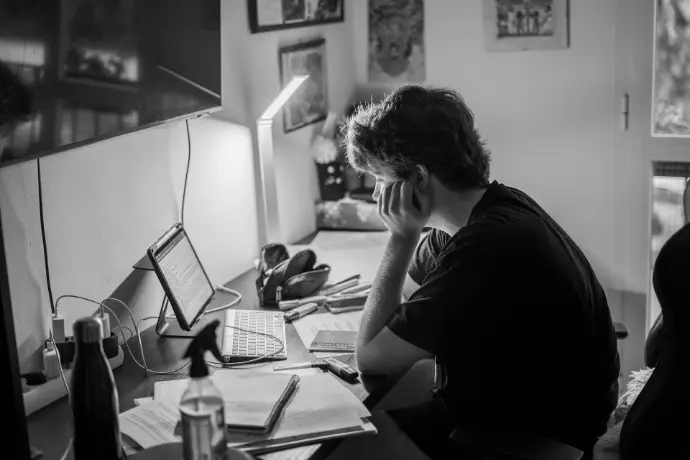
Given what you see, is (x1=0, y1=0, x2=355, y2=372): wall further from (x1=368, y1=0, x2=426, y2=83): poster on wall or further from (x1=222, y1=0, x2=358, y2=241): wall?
(x1=368, y1=0, x2=426, y2=83): poster on wall

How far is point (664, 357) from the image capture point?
1489mm

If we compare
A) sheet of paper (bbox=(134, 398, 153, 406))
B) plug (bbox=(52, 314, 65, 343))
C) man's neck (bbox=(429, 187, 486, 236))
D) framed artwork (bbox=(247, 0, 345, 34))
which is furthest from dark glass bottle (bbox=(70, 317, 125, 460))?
framed artwork (bbox=(247, 0, 345, 34))

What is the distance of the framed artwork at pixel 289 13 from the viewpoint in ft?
8.34

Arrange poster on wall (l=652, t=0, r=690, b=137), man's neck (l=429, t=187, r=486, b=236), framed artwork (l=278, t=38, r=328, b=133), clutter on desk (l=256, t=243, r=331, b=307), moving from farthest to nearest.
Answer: poster on wall (l=652, t=0, r=690, b=137) < framed artwork (l=278, t=38, r=328, b=133) < clutter on desk (l=256, t=243, r=331, b=307) < man's neck (l=429, t=187, r=486, b=236)

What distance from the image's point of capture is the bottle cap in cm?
124

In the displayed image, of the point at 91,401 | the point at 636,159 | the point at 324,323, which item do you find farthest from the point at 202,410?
the point at 636,159

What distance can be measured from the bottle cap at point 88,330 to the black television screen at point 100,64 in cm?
38

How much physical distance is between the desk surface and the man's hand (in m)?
0.33

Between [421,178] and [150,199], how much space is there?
710 mm

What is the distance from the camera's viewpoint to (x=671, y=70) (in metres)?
3.00

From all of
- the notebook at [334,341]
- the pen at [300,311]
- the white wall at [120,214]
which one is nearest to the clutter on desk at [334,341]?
the notebook at [334,341]

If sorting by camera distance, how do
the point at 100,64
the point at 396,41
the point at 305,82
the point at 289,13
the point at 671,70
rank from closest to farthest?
the point at 100,64 < the point at 289,13 < the point at 305,82 < the point at 671,70 < the point at 396,41

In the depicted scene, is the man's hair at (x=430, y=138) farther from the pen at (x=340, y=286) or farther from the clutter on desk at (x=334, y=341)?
the pen at (x=340, y=286)

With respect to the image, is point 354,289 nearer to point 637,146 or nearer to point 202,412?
point 202,412
